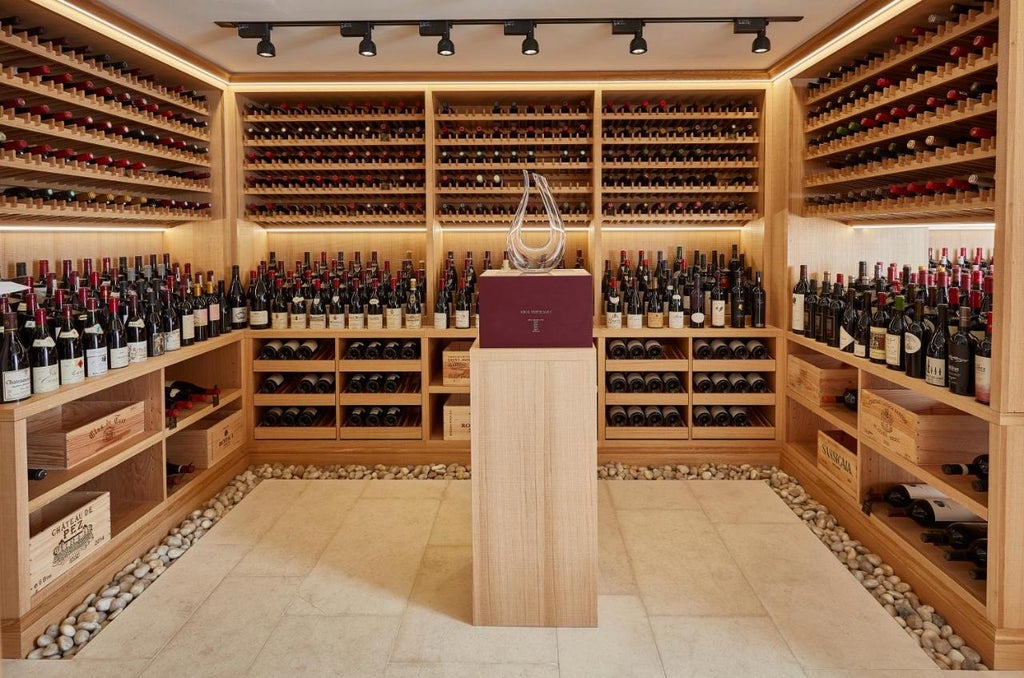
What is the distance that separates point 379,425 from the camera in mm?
4684

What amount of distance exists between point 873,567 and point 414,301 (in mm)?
2818

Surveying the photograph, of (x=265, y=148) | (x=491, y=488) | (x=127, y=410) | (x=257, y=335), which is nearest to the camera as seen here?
(x=491, y=488)

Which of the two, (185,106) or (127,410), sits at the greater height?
(185,106)

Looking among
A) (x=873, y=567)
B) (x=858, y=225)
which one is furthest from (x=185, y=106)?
(x=873, y=567)

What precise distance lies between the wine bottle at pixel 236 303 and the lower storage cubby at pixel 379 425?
823mm

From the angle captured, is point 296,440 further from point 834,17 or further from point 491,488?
point 834,17

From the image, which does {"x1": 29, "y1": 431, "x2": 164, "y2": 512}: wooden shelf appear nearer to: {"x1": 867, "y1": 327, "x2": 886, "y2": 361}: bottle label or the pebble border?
the pebble border

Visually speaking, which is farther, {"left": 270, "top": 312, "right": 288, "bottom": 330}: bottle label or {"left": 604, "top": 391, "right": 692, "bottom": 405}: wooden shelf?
{"left": 270, "top": 312, "right": 288, "bottom": 330}: bottle label

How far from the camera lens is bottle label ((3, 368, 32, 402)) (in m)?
2.63

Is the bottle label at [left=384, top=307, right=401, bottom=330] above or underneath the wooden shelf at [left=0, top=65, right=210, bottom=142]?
underneath

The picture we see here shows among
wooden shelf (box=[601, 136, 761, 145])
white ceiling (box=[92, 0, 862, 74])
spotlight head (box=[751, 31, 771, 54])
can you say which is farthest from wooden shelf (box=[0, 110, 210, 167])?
spotlight head (box=[751, 31, 771, 54])

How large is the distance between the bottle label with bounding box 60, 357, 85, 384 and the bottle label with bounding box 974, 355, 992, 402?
331 centimetres

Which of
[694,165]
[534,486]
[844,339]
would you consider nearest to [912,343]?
[844,339]

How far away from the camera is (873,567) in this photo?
316 cm
